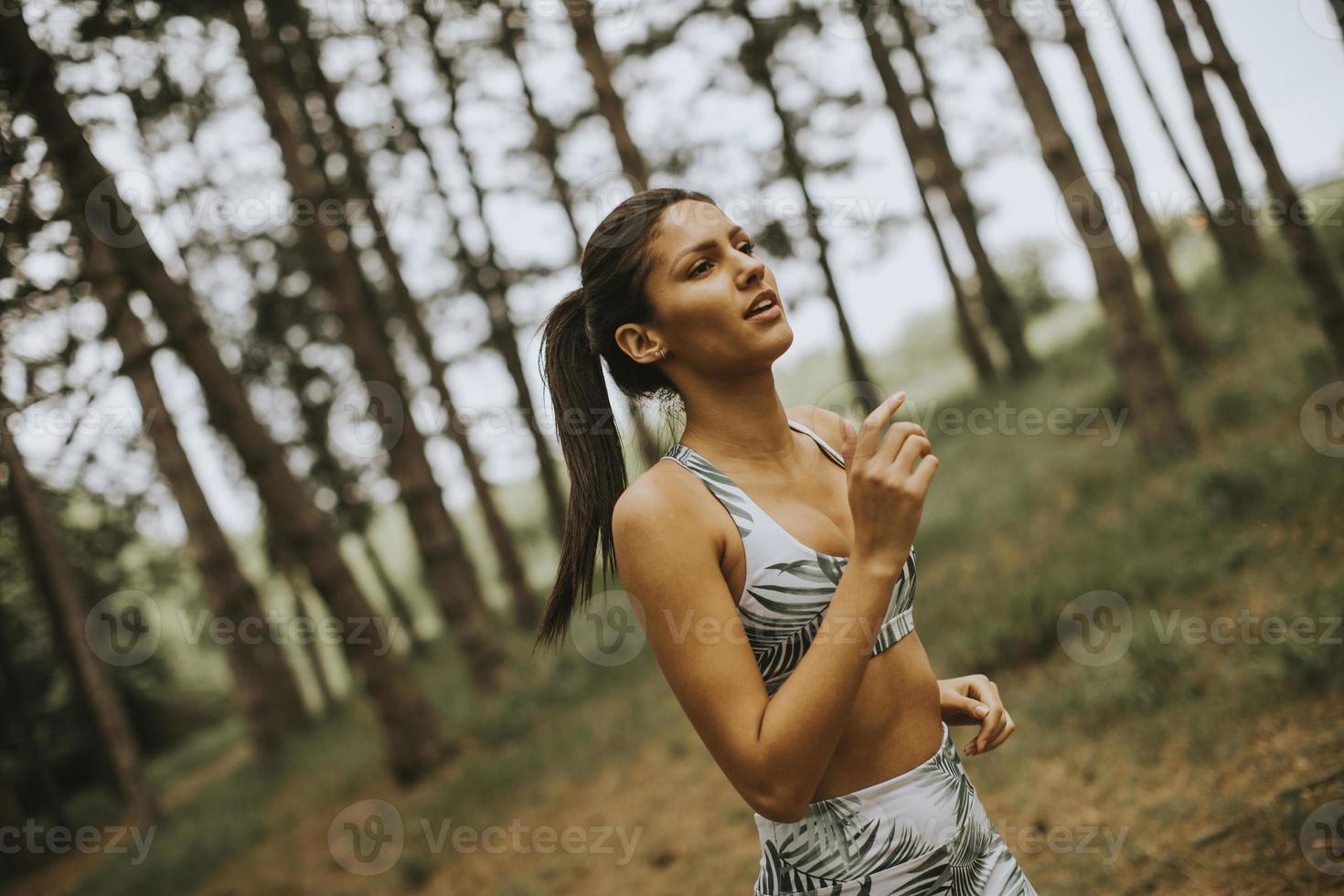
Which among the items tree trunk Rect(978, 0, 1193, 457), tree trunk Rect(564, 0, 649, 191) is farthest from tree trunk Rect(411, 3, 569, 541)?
tree trunk Rect(978, 0, 1193, 457)

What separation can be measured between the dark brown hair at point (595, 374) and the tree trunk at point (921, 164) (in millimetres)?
14882

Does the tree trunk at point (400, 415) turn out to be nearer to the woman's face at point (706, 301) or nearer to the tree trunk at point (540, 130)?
the tree trunk at point (540, 130)

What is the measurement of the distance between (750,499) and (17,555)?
19111 millimetres

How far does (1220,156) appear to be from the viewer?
1343 cm

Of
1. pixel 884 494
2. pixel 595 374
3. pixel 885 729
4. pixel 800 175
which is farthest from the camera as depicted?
pixel 800 175

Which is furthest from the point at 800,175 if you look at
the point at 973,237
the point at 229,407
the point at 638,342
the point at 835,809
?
the point at 835,809

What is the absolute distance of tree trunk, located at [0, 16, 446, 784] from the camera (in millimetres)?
7988

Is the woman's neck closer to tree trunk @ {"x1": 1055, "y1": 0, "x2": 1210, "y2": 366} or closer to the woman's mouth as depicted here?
the woman's mouth

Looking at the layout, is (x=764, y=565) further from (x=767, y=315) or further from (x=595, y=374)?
(x=595, y=374)

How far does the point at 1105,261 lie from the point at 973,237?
8.66 meters

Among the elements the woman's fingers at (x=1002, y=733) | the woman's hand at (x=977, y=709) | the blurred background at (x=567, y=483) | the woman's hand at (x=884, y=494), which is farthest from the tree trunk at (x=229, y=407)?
the woman's hand at (x=884, y=494)

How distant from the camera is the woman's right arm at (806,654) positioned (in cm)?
175

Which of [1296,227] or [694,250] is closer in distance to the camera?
[694,250]

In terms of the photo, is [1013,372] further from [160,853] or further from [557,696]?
[160,853]
